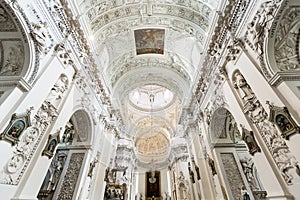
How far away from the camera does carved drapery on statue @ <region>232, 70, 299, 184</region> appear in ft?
12.8

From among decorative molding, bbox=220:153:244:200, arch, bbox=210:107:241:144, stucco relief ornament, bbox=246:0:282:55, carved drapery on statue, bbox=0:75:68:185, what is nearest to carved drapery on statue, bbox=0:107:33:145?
carved drapery on statue, bbox=0:75:68:185

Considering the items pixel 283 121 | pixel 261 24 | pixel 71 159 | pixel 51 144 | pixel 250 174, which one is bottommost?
pixel 283 121

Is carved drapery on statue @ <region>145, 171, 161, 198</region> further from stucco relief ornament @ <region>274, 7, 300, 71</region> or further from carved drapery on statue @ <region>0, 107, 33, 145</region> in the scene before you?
stucco relief ornament @ <region>274, 7, 300, 71</region>

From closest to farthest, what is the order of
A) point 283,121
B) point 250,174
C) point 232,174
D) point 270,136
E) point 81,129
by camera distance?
point 283,121 < point 270,136 < point 232,174 < point 250,174 < point 81,129

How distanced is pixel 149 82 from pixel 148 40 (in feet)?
13.9

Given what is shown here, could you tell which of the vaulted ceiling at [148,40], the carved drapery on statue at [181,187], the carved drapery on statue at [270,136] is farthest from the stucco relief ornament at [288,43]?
the carved drapery on statue at [181,187]

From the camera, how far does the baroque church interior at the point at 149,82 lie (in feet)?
13.8

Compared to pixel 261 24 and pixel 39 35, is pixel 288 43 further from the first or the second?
pixel 39 35

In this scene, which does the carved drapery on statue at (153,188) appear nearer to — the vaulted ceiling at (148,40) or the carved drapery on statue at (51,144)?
the vaulted ceiling at (148,40)

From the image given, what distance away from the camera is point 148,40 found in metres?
11.1

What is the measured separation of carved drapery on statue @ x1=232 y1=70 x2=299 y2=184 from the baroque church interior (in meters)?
0.03

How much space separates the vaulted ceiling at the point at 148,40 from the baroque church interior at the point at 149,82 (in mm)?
65

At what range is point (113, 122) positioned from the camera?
11.4 metres

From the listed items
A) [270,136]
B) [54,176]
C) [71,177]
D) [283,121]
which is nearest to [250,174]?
[270,136]
